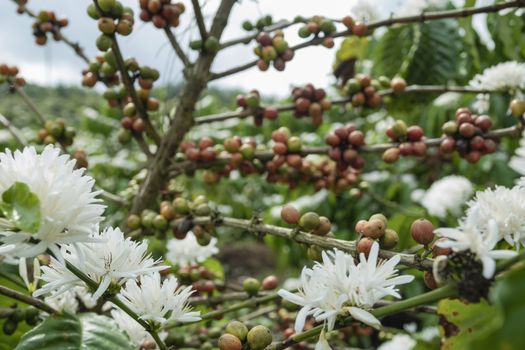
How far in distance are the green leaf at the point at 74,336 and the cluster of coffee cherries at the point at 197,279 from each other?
624 millimetres

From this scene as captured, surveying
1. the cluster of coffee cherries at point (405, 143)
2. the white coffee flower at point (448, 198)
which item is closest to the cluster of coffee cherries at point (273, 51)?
the cluster of coffee cherries at point (405, 143)

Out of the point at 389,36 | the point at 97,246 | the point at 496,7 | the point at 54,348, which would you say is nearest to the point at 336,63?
the point at 389,36

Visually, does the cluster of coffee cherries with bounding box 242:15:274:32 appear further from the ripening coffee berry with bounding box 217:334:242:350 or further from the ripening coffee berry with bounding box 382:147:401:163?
the ripening coffee berry with bounding box 217:334:242:350

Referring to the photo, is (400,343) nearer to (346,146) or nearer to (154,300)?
(346,146)

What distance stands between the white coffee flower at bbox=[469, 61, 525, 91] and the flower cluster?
1057mm

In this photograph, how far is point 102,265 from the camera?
30.6 inches

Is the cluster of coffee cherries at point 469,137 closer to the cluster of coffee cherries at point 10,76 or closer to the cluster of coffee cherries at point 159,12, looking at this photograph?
the cluster of coffee cherries at point 159,12

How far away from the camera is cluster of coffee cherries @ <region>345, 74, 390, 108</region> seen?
1613 millimetres

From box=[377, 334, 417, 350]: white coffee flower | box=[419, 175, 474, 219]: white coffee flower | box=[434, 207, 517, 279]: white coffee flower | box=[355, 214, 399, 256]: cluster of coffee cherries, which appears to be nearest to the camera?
box=[434, 207, 517, 279]: white coffee flower

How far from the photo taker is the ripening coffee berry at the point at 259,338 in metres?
0.77

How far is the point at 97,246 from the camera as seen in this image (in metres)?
0.79

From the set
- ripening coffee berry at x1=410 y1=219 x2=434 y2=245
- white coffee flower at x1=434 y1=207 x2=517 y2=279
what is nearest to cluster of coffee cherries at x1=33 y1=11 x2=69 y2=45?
ripening coffee berry at x1=410 y1=219 x2=434 y2=245

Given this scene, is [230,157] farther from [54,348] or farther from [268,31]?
[54,348]

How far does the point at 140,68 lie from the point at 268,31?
410mm
